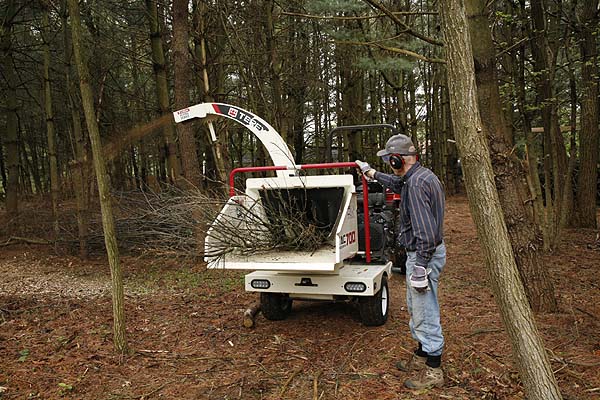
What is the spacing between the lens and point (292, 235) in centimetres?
520

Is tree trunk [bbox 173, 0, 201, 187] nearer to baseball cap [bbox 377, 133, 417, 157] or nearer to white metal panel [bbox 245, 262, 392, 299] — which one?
white metal panel [bbox 245, 262, 392, 299]

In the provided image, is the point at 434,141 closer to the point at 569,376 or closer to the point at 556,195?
the point at 556,195

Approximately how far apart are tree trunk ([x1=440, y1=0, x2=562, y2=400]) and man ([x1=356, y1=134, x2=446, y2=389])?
3.09 ft

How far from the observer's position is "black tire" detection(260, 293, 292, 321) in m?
5.68

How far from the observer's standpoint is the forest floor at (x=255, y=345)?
3932 millimetres

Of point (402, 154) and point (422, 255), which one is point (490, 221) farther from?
point (402, 154)

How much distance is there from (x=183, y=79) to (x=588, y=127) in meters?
8.20

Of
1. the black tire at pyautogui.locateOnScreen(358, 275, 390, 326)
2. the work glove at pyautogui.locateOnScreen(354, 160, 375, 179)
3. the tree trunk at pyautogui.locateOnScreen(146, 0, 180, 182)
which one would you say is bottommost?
the black tire at pyautogui.locateOnScreen(358, 275, 390, 326)

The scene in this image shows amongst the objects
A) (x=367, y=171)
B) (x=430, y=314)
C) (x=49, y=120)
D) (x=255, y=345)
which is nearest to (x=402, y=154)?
(x=367, y=171)

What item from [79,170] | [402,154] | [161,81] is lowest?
→ [402,154]

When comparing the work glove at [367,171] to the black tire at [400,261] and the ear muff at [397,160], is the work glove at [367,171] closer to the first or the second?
the ear muff at [397,160]

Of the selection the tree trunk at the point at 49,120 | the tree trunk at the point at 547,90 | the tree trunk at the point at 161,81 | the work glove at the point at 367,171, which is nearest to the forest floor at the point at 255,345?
the tree trunk at the point at 547,90

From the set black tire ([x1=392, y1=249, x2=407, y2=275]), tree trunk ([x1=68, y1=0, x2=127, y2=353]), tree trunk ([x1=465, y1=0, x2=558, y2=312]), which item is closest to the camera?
tree trunk ([x1=68, y1=0, x2=127, y2=353])

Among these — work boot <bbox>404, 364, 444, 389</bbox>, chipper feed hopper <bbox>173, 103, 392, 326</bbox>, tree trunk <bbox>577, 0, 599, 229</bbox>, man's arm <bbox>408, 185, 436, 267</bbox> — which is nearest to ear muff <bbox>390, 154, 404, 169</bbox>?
man's arm <bbox>408, 185, 436, 267</bbox>
